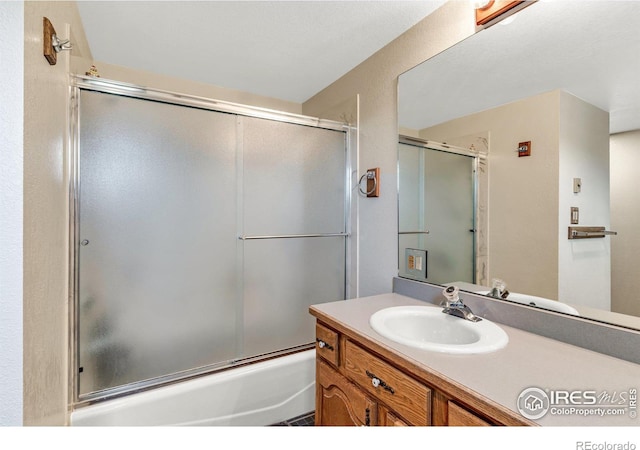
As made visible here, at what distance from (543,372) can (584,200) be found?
2.12 ft

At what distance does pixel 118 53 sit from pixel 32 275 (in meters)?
1.64

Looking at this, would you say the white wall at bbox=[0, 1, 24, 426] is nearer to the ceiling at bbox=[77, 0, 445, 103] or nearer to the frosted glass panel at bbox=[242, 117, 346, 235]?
the ceiling at bbox=[77, 0, 445, 103]

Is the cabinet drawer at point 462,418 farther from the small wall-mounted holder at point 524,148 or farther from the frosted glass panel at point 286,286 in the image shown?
the frosted glass panel at point 286,286

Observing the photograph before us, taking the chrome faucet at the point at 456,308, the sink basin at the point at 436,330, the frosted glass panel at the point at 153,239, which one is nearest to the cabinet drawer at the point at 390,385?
the sink basin at the point at 436,330

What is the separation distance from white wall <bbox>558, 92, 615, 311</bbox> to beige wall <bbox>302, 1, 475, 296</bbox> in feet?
2.17

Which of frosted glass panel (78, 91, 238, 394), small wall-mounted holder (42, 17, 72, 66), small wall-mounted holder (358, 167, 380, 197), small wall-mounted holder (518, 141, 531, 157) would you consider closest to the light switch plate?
small wall-mounted holder (358, 167, 380, 197)

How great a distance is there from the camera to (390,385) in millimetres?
939

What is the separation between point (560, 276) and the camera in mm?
1062

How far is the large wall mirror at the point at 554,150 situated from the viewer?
93 centimetres

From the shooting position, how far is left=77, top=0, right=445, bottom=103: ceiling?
1.43m

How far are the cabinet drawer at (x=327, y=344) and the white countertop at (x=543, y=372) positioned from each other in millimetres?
248

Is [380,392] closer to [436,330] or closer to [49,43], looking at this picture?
[436,330]

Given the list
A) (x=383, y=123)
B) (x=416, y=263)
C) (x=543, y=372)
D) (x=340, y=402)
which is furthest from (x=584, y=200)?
(x=340, y=402)

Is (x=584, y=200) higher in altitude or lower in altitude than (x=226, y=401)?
higher
